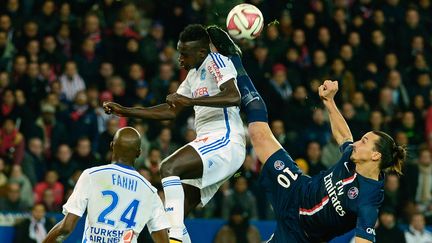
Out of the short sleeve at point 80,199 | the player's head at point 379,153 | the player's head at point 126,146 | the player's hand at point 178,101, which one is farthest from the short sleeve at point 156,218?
the player's head at point 379,153

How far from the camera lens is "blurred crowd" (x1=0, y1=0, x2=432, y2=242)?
1505 centimetres

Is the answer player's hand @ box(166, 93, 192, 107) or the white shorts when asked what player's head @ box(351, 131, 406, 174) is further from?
player's hand @ box(166, 93, 192, 107)

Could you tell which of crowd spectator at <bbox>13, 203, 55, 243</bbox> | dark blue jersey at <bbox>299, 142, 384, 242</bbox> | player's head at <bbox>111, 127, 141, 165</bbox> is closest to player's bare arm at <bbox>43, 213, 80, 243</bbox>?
player's head at <bbox>111, 127, 141, 165</bbox>

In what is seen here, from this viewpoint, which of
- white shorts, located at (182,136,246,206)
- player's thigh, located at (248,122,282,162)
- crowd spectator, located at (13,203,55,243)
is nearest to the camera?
white shorts, located at (182,136,246,206)

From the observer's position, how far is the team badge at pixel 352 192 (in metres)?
9.30

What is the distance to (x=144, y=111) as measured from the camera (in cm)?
942

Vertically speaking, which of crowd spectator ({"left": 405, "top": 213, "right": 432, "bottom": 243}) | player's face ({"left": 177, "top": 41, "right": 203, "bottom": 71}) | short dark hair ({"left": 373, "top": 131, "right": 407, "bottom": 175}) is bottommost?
crowd spectator ({"left": 405, "top": 213, "right": 432, "bottom": 243})

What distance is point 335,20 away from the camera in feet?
61.0

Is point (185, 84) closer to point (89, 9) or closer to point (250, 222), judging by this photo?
point (250, 222)

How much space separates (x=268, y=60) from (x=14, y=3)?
4.37m

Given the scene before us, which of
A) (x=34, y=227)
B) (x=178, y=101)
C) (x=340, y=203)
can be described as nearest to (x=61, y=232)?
(x=178, y=101)

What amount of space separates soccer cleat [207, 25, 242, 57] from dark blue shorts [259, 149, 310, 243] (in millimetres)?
1114

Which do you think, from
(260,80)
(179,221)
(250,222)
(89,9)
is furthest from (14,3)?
(179,221)

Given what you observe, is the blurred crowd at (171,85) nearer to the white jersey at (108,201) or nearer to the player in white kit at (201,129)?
the player in white kit at (201,129)
